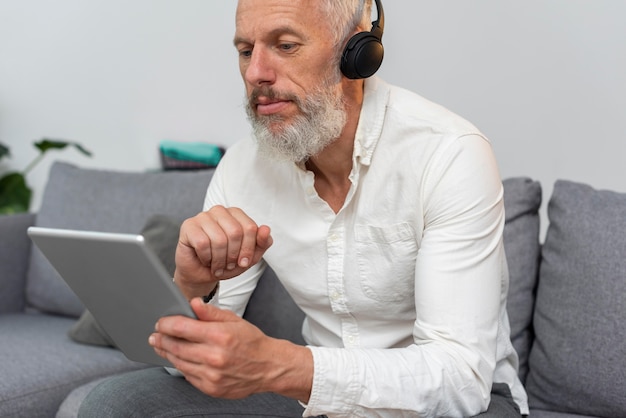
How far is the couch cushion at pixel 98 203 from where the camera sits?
223cm

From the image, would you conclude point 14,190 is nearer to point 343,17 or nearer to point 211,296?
point 211,296

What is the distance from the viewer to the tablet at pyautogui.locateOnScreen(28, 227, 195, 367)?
3.18ft

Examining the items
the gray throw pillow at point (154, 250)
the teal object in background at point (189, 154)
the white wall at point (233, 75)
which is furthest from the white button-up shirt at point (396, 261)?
the teal object in background at point (189, 154)

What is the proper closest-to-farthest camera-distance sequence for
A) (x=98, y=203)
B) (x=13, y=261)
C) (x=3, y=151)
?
1. (x=98, y=203)
2. (x=13, y=261)
3. (x=3, y=151)

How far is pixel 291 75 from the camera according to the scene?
1.34 meters

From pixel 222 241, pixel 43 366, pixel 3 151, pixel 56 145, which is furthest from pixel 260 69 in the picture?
pixel 3 151

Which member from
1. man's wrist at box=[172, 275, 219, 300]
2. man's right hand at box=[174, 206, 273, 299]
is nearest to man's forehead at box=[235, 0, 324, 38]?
man's right hand at box=[174, 206, 273, 299]

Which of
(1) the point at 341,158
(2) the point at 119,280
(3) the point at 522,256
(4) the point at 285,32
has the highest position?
(4) the point at 285,32

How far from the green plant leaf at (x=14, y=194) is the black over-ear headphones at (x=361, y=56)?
2130 millimetres

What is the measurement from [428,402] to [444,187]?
324 millimetres

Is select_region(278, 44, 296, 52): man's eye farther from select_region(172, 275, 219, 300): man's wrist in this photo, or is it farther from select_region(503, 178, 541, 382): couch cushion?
select_region(503, 178, 541, 382): couch cushion

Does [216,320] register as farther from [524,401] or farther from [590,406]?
[590,406]

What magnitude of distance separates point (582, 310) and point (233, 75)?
1451mm

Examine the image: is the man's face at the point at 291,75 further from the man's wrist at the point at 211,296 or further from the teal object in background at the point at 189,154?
the teal object in background at the point at 189,154
